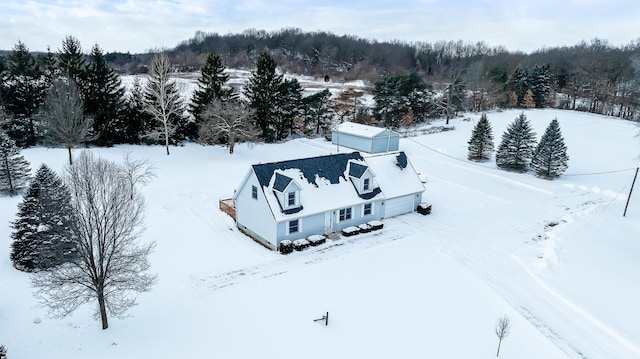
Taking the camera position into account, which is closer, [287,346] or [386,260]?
[287,346]

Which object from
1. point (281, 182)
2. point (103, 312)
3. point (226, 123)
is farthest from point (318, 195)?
point (226, 123)

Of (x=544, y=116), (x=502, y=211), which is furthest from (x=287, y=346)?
(x=544, y=116)

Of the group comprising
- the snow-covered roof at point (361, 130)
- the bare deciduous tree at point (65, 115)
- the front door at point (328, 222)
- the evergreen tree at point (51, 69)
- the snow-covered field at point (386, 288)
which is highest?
the evergreen tree at point (51, 69)

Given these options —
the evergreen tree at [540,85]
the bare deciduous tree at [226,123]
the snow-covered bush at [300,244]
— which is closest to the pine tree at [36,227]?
the snow-covered bush at [300,244]

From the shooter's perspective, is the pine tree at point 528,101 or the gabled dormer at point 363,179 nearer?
the gabled dormer at point 363,179

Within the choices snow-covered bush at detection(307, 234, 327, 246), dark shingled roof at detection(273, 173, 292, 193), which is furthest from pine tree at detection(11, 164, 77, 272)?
snow-covered bush at detection(307, 234, 327, 246)

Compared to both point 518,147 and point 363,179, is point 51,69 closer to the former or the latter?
point 363,179

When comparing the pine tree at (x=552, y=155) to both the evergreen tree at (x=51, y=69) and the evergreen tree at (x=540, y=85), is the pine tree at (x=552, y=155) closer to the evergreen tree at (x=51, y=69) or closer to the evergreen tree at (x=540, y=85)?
the evergreen tree at (x=540, y=85)

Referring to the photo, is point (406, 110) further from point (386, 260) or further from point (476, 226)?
point (386, 260)

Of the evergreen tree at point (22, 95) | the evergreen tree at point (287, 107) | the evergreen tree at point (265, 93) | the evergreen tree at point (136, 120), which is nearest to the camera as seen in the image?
the evergreen tree at point (22, 95)
